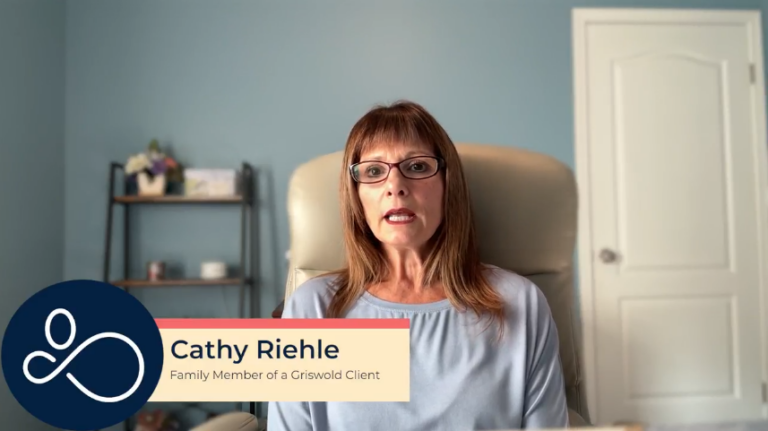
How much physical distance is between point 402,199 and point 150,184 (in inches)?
71.5

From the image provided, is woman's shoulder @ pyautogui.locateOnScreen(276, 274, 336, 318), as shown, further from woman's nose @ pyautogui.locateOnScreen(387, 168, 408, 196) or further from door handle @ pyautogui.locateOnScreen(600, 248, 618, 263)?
door handle @ pyautogui.locateOnScreen(600, 248, 618, 263)

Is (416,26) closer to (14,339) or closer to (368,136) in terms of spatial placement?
(368,136)

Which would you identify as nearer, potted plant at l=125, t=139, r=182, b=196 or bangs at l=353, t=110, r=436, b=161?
bangs at l=353, t=110, r=436, b=161

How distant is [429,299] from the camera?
1.04m

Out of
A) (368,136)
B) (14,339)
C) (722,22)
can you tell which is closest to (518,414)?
(368,136)

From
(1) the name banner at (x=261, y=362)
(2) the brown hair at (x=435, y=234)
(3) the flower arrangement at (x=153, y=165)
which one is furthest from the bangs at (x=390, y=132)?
(3) the flower arrangement at (x=153, y=165)

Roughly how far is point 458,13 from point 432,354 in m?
2.10

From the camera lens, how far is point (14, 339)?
838mm

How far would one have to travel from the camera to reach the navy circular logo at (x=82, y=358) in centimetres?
79

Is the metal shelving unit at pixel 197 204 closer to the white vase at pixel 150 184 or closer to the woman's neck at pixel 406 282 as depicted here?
the white vase at pixel 150 184

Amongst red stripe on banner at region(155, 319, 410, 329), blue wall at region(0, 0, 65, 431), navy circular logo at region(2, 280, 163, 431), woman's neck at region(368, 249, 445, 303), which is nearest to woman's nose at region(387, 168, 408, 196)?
woman's neck at region(368, 249, 445, 303)

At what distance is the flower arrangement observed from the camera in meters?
2.46

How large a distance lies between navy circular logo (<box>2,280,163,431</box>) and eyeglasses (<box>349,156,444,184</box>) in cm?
43

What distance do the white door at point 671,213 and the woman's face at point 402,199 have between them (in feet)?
5.89
